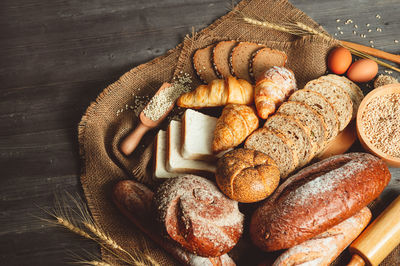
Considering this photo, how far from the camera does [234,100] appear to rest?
7.93 ft

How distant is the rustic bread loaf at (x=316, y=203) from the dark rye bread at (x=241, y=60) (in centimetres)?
98

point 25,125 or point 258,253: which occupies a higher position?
point 25,125

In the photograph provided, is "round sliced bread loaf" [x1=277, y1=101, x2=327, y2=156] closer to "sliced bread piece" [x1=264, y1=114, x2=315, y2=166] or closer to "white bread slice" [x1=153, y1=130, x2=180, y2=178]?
"sliced bread piece" [x1=264, y1=114, x2=315, y2=166]

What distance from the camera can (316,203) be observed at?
6.65ft

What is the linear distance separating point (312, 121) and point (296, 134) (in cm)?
14

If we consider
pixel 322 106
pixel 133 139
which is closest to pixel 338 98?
pixel 322 106

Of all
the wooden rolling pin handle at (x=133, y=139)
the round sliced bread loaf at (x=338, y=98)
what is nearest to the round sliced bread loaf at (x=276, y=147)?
the round sliced bread loaf at (x=338, y=98)

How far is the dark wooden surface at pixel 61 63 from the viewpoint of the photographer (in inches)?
103

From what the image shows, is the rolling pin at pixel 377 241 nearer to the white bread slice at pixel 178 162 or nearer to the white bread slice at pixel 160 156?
the white bread slice at pixel 178 162

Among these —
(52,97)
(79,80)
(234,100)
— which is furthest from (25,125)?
(234,100)

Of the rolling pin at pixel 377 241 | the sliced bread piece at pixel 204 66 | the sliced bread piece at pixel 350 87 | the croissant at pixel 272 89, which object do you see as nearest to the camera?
the rolling pin at pixel 377 241

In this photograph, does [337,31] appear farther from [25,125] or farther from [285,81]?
[25,125]

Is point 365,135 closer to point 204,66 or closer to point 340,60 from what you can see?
point 340,60

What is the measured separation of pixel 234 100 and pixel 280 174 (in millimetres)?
601
